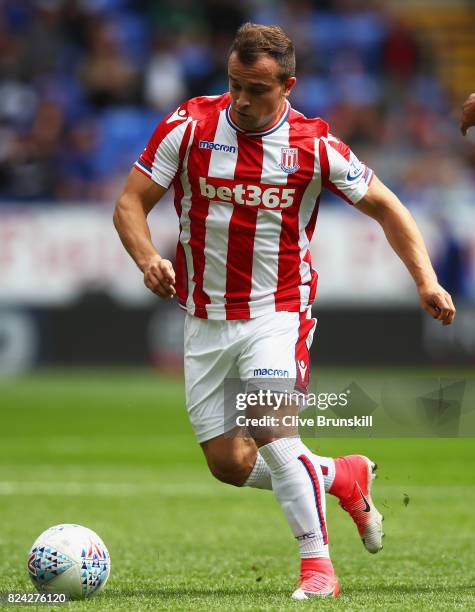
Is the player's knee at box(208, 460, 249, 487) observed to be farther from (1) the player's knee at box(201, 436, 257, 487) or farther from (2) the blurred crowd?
(2) the blurred crowd

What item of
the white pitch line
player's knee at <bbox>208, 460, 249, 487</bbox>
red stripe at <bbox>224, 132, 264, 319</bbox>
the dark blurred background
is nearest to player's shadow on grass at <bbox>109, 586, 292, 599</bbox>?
player's knee at <bbox>208, 460, 249, 487</bbox>

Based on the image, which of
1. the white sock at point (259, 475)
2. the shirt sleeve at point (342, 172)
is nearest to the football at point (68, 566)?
the white sock at point (259, 475)

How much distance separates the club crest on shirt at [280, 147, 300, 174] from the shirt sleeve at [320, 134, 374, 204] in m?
0.10

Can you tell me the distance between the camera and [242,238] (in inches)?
208

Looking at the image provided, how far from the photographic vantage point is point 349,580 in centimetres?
548

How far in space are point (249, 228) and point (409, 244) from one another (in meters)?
0.63

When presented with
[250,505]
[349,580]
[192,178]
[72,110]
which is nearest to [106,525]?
[250,505]

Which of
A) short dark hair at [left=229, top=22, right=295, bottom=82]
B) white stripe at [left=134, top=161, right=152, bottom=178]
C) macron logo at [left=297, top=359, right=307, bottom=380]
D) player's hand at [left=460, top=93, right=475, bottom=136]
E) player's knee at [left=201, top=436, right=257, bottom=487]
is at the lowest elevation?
player's knee at [left=201, top=436, right=257, bottom=487]

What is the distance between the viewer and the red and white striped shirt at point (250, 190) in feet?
17.3

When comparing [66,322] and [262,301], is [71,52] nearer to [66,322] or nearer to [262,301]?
[66,322]

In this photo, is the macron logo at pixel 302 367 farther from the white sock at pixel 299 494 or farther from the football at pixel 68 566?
the football at pixel 68 566

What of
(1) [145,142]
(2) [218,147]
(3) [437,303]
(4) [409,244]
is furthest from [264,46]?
(1) [145,142]

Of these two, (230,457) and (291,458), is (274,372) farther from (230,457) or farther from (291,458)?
(230,457)

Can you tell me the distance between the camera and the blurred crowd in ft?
54.1
